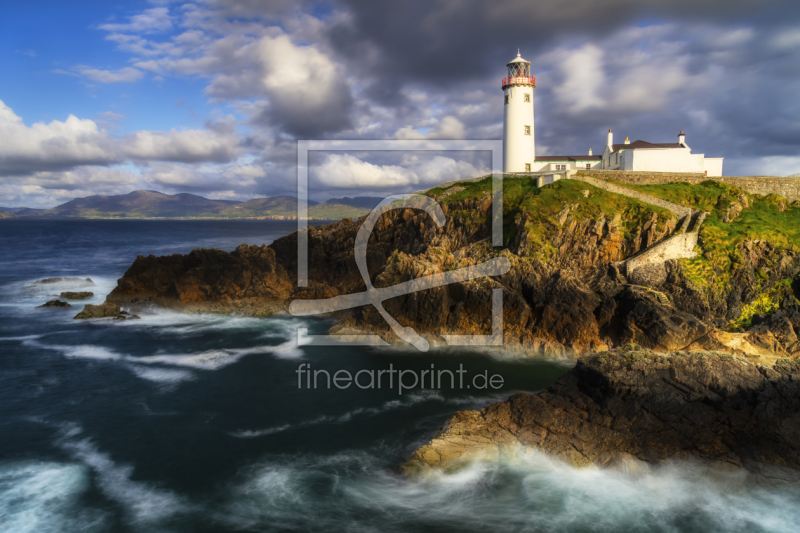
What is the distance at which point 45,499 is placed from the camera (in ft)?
50.3

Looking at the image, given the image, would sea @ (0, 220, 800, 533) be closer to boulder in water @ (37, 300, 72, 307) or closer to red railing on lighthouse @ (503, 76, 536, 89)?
boulder in water @ (37, 300, 72, 307)

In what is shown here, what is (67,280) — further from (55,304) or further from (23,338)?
(23,338)

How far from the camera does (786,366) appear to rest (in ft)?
56.5

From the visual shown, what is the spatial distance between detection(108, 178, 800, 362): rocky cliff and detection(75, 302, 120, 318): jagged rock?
281 centimetres

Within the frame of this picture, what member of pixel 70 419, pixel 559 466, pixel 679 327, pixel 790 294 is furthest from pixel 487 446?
pixel 790 294

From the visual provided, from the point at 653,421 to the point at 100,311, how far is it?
133ft

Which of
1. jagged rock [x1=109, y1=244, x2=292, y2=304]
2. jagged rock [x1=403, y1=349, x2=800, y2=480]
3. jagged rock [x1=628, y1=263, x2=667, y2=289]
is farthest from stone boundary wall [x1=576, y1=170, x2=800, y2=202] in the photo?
jagged rock [x1=109, y1=244, x2=292, y2=304]

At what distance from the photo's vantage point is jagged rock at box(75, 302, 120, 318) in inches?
1465

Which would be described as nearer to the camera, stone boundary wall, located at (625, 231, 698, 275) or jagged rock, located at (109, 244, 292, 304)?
stone boundary wall, located at (625, 231, 698, 275)

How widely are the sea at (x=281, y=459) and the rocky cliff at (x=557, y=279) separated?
334cm

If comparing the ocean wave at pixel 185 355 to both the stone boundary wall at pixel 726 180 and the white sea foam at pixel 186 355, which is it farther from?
the stone boundary wall at pixel 726 180

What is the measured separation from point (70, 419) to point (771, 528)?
Answer: 2731 centimetres

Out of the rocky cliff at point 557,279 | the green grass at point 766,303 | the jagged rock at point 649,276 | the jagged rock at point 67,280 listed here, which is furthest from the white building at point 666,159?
the jagged rock at point 67,280

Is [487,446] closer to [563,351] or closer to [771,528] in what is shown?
[771,528]
